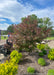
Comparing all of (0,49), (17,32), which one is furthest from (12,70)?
(0,49)

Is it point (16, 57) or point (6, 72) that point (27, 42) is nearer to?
point (16, 57)

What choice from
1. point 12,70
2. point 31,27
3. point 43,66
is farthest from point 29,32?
point 12,70

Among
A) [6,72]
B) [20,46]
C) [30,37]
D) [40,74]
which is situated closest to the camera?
[6,72]

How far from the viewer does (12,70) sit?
6.97 ft

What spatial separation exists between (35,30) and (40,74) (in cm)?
214

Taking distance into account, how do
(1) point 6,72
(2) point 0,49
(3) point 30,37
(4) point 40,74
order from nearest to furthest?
(1) point 6,72
(4) point 40,74
(3) point 30,37
(2) point 0,49

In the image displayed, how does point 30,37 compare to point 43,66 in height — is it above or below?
above

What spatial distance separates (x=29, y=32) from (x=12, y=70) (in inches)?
90.2

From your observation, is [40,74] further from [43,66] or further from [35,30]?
[35,30]

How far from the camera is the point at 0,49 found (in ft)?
16.3

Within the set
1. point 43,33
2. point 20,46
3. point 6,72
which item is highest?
point 43,33

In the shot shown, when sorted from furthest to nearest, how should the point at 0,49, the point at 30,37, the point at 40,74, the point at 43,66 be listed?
the point at 0,49 < the point at 30,37 < the point at 43,66 < the point at 40,74

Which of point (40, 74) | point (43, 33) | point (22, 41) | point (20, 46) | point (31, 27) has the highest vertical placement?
point (31, 27)

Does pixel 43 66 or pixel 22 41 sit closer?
pixel 43 66
